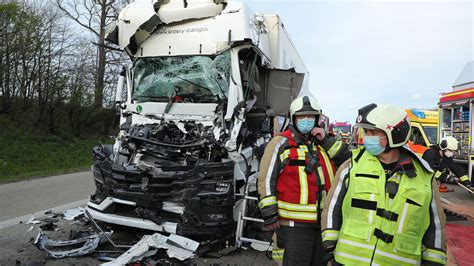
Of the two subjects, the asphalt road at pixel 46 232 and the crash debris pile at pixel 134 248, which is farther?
the asphalt road at pixel 46 232

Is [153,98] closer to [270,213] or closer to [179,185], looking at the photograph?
[179,185]

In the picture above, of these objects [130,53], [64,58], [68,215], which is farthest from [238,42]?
[64,58]

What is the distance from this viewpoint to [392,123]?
2256 mm

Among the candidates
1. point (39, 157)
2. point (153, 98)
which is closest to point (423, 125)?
point (153, 98)

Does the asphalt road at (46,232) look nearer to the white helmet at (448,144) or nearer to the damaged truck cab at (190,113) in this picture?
the damaged truck cab at (190,113)

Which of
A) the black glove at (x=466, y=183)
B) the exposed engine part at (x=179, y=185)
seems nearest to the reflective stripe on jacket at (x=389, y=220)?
the exposed engine part at (x=179, y=185)

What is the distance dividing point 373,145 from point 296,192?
0.82 m

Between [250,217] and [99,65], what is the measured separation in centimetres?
1980

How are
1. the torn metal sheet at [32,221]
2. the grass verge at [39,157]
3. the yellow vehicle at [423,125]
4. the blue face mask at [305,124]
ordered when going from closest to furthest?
the blue face mask at [305,124] < the torn metal sheet at [32,221] < the grass verge at [39,157] < the yellow vehicle at [423,125]

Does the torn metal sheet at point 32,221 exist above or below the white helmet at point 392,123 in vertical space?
below

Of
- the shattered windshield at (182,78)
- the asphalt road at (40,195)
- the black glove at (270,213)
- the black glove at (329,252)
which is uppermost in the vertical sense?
the shattered windshield at (182,78)

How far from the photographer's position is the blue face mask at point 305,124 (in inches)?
123

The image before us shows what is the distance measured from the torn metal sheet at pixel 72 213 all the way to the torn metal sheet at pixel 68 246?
1.48 meters

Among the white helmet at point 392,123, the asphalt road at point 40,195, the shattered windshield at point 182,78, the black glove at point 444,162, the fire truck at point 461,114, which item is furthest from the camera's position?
the fire truck at point 461,114
